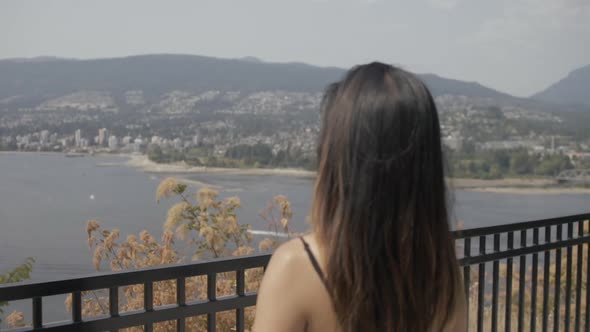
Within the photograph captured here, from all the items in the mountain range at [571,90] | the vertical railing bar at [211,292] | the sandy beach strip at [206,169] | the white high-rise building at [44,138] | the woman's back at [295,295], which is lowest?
the sandy beach strip at [206,169]

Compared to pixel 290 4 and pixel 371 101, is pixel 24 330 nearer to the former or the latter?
pixel 371 101

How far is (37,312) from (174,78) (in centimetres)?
4098

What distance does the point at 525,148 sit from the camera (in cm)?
3228

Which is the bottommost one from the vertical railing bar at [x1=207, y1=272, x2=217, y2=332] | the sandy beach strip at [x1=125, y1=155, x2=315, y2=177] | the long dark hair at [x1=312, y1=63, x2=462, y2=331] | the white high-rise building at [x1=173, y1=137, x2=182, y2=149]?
the sandy beach strip at [x1=125, y1=155, x2=315, y2=177]

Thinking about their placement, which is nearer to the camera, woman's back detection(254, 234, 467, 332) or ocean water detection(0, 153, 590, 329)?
woman's back detection(254, 234, 467, 332)

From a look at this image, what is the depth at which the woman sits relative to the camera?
40.4 inches

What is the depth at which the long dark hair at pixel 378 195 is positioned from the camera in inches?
40.5

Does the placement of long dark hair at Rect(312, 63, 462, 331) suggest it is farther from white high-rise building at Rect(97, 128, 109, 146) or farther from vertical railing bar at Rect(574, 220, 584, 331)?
white high-rise building at Rect(97, 128, 109, 146)

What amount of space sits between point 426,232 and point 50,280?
113 centimetres

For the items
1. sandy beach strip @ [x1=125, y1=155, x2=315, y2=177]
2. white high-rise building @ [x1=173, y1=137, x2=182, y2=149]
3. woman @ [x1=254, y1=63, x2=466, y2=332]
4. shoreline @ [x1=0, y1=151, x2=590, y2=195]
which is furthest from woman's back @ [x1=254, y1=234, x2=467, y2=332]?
white high-rise building @ [x1=173, y1=137, x2=182, y2=149]

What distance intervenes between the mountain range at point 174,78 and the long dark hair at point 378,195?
27.0 m

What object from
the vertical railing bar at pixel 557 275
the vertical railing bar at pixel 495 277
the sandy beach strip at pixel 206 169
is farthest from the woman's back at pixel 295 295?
the sandy beach strip at pixel 206 169

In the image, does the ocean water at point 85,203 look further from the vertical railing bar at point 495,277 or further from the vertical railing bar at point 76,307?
the vertical railing bar at point 76,307

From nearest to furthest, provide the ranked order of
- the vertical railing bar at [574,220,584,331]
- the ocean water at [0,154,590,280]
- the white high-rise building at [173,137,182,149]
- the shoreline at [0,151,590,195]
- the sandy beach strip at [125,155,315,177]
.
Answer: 1. the vertical railing bar at [574,220,584,331]
2. the ocean water at [0,154,590,280]
3. the sandy beach strip at [125,155,315,177]
4. the shoreline at [0,151,590,195]
5. the white high-rise building at [173,137,182,149]
